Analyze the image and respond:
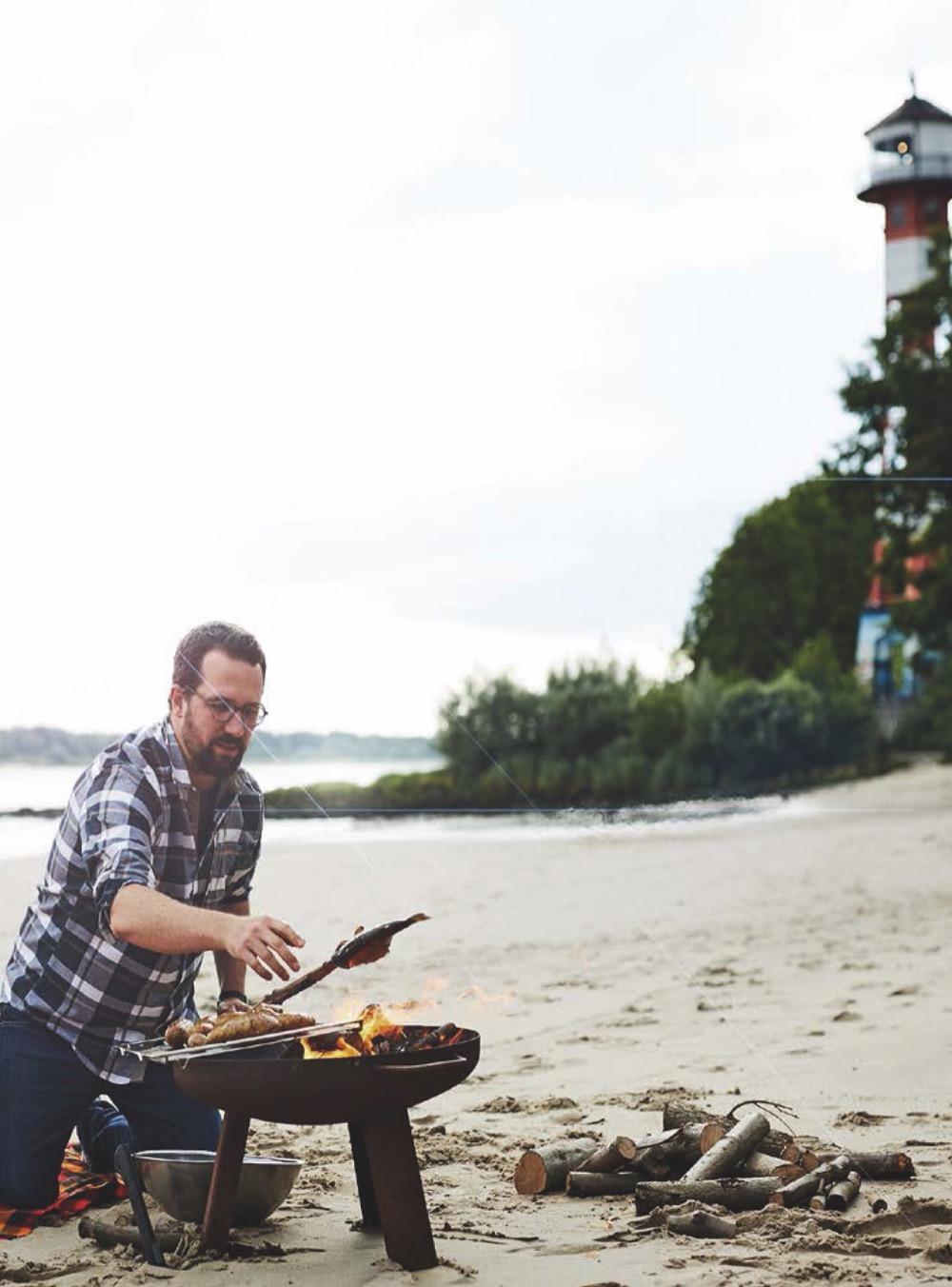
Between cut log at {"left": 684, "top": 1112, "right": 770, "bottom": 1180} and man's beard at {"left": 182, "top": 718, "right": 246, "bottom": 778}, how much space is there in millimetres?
1633

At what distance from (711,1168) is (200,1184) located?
1.35 m

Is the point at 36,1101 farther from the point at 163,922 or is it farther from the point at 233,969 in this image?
the point at 163,922

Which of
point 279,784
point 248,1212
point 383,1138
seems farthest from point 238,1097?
point 279,784

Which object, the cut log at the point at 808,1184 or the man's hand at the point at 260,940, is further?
the cut log at the point at 808,1184

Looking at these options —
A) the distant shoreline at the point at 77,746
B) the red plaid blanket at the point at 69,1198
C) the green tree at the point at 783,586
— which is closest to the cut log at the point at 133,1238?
the red plaid blanket at the point at 69,1198

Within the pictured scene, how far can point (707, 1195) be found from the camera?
4.55 meters

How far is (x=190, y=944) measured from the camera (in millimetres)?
4133

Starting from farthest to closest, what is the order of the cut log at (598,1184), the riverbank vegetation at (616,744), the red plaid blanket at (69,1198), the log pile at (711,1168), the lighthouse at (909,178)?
the lighthouse at (909,178), the riverbank vegetation at (616,744), the cut log at (598,1184), the red plaid blanket at (69,1198), the log pile at (711,1168)

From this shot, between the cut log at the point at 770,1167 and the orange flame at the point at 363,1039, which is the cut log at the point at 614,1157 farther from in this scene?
the orange flame at the point at 363,1039

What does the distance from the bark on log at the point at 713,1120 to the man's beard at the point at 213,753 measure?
5.41 ft

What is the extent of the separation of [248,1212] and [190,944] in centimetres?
86

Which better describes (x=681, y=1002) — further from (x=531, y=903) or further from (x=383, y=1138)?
(x=531, y=903)

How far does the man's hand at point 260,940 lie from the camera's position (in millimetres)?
3965

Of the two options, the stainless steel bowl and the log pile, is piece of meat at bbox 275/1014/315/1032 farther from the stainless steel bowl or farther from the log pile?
the log pile
